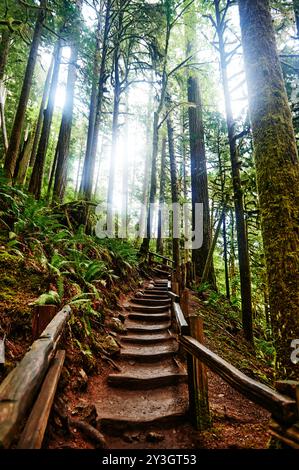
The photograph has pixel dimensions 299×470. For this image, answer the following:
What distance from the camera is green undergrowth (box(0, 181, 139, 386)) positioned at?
369 centimetres

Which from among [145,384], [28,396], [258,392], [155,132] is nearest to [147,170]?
[155,132]

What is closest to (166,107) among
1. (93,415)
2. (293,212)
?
(293,212)

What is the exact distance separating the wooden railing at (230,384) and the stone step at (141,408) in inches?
14.2

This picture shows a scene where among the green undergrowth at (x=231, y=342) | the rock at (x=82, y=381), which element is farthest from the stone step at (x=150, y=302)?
the rock at (x=82, y=381)

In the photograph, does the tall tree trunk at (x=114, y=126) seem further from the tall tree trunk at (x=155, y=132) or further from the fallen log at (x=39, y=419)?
the fallen log at (x=39, y=419)

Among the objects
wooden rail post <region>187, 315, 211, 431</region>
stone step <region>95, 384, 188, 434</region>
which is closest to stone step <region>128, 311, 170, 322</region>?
stone step <region>95, 384, 188, 434</region>

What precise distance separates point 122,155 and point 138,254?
1330 cm

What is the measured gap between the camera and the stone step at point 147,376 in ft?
14.1

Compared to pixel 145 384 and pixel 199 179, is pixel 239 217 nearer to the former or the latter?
pixel 145 384

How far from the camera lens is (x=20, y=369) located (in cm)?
183

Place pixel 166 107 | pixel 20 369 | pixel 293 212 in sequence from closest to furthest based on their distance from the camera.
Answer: pixel 20 369, pixel 293 212, pixel 166 107
